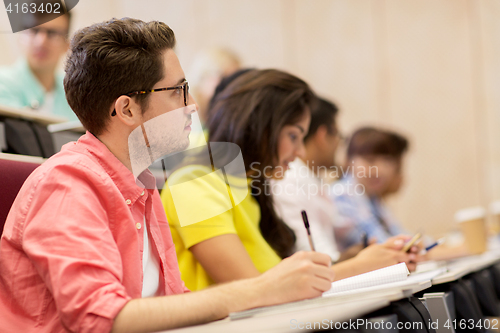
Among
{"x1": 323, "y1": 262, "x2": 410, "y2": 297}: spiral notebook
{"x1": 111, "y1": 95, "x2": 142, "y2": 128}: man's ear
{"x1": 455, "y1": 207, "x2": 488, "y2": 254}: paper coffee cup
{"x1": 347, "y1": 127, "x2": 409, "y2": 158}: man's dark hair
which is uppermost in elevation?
{"x1": 111, "y1": 95, "x2": 142, "y2": 128}: man's ear

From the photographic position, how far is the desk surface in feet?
3.82

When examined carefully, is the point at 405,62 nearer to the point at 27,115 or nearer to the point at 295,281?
the point at 27,115

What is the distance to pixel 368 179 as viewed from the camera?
2574mm

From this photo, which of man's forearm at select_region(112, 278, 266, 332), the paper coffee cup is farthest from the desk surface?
the paper coffee cup

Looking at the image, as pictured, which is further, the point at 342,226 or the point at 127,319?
the point at 342,226

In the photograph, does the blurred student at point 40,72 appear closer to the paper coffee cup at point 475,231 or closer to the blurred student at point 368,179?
the blurred student at point 368,179

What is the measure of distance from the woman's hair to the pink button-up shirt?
45cm

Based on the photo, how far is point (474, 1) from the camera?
3.73 metres

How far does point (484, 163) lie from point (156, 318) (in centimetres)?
366

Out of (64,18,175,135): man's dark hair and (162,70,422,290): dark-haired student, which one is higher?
(64,18,175,135): man's dark hair

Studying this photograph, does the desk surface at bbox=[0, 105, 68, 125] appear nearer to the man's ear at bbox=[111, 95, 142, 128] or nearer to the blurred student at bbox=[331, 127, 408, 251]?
the man's ear at bbox=[111, 95, 142, 128]

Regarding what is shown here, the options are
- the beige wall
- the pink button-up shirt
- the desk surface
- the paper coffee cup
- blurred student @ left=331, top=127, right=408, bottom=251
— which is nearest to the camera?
the pink button-up shirt

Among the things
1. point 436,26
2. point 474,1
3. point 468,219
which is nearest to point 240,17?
point 436,26

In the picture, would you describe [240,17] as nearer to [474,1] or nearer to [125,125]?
[474,1]
